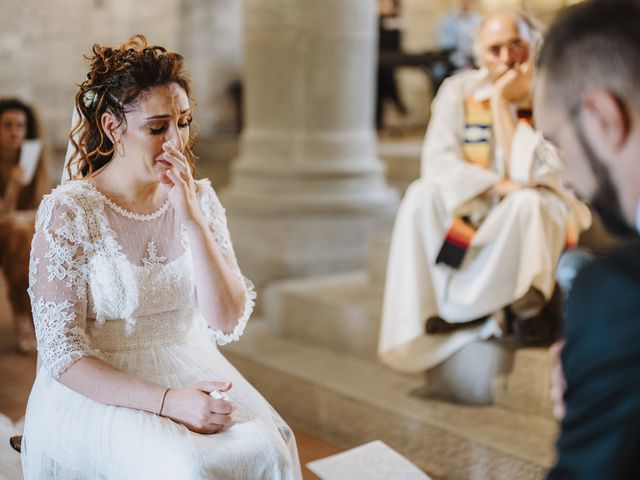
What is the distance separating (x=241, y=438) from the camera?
6.43 ft

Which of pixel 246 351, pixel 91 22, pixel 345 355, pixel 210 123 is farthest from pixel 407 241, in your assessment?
pixel 91 22

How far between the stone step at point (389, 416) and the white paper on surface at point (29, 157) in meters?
1.59

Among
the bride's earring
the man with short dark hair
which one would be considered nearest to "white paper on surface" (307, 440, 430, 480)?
the bride's earring

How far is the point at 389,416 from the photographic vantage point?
3678mm

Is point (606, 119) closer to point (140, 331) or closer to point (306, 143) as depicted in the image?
point (140, 331)

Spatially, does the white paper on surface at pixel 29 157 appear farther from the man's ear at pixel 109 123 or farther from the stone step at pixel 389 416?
the man's ear at pixel 109 123

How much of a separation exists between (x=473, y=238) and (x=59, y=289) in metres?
2.08

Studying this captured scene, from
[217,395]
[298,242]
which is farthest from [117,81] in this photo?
[298,242]

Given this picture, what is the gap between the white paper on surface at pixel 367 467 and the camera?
2.45 metres

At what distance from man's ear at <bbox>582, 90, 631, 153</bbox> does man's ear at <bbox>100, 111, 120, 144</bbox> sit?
52.6 inches

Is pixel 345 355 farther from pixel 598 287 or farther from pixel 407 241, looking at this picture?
pixel 598 287

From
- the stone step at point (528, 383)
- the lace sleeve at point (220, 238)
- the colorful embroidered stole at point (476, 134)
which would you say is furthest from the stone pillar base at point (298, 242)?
the lace sleeve at point (220, 238)

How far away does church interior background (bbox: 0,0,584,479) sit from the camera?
352cm

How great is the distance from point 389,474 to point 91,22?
7513mm
